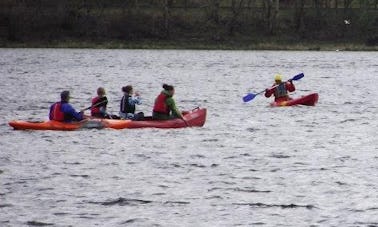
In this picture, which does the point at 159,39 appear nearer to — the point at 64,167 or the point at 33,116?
the point at 33,116

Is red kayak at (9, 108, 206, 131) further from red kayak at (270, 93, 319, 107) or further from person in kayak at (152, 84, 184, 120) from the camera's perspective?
red kayak at (270, 93, 319, 107)

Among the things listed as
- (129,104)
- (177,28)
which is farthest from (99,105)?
(177,28)

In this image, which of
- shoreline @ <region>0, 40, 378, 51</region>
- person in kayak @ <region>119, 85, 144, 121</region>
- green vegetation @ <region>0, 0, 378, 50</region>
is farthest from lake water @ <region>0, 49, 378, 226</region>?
green vegetation @ <region>0, 0, 378, 50</region>

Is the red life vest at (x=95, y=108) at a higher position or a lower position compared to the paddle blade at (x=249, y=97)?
higher

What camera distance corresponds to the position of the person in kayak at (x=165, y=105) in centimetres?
2755

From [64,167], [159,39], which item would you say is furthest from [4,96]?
[159,39]

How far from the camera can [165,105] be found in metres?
27.9

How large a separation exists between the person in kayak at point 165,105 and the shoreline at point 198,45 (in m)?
58.7

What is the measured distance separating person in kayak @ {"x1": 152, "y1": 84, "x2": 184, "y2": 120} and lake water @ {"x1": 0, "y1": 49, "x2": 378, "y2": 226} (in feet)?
1.52

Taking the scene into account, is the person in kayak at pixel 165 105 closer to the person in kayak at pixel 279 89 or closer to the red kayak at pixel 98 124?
the red kayak at pixel 98 124

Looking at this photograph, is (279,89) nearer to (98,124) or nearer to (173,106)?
(173,106)

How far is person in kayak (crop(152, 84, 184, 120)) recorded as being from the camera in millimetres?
27547

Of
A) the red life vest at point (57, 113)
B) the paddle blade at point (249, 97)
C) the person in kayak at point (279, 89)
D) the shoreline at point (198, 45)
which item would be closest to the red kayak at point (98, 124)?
the red life vest at point (57, 113)

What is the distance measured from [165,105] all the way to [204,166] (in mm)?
5991
